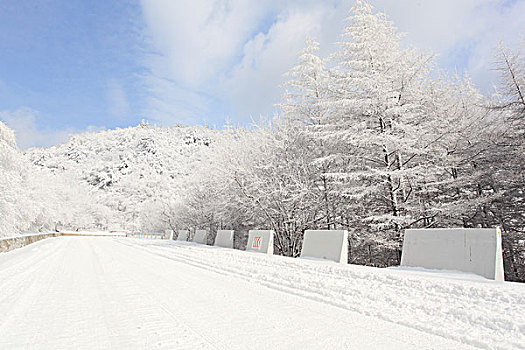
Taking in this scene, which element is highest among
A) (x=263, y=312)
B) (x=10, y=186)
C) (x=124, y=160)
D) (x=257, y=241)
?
(x=124, y=160)

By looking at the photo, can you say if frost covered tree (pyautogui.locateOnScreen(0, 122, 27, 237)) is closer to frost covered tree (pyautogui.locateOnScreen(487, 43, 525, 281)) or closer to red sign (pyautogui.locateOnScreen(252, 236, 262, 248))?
red sign (pyautogui.locateOnScreen(252, 236, 262, 248))

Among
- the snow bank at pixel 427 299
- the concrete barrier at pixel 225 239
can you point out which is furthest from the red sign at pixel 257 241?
the snow bank at pixel 427 299

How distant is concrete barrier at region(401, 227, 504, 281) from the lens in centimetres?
653

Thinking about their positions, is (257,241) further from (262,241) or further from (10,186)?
(10,186)

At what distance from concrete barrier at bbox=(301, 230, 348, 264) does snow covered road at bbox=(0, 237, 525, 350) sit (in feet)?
10.2

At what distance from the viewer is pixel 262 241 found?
49.3ft

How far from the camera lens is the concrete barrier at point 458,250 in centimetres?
653

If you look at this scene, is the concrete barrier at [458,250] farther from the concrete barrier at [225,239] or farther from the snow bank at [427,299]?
the concrete barrier at [225,239]

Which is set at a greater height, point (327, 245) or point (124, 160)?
point (124, 160)

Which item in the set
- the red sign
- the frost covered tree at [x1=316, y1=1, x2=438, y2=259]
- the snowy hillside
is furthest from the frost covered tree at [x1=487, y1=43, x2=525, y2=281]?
the snowy hillside

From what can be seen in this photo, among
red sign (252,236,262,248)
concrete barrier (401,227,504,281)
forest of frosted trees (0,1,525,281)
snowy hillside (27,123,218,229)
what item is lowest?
red sign (252,236,262,248)

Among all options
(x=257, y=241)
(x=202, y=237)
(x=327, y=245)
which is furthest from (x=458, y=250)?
(x=202, y=237)

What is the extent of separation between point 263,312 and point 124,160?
532 feet

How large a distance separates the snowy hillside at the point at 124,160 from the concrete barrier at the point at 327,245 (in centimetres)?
8092
